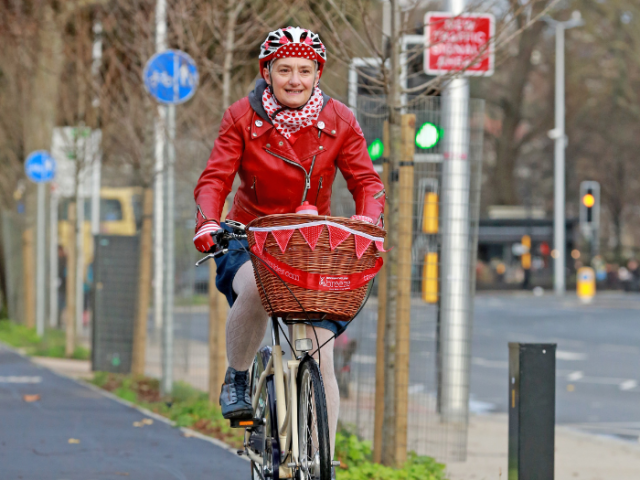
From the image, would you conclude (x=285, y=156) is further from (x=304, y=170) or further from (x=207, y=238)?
(x=207, y=238)

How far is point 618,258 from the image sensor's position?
50219 millimetres

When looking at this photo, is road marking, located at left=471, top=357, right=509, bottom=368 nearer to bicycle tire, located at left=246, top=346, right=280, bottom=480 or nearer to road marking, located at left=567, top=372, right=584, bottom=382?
road marking, located at left=567, top=372, right=584, bottom=382

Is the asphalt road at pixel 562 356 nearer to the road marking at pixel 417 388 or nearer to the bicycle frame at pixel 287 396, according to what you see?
the road marking at pixel 417 388

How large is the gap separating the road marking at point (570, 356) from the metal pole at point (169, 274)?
8.30 meters

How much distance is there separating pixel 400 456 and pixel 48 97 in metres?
15.9

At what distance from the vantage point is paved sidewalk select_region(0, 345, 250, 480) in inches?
260

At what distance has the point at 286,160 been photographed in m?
4.77

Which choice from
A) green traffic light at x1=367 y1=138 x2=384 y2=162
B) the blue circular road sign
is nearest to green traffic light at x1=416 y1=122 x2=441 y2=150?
green traffic light at x1=367 y1=138 x2=384 y2=162

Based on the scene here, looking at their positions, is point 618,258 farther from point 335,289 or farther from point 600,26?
point 335,289

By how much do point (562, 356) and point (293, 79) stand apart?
1380 cm

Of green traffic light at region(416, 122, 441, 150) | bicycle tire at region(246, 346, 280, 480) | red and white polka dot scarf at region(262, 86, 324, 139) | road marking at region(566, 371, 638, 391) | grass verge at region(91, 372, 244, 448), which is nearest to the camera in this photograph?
bicycle tire at region(246, 346, 280, 480)

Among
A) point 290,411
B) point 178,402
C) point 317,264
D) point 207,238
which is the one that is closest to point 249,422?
→ point 290,411

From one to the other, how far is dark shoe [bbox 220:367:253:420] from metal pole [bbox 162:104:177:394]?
5259 mm

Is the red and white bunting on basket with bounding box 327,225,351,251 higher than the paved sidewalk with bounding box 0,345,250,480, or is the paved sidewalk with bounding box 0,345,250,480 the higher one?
the red and white bunting on basket with bounding box 327,225,351,251
